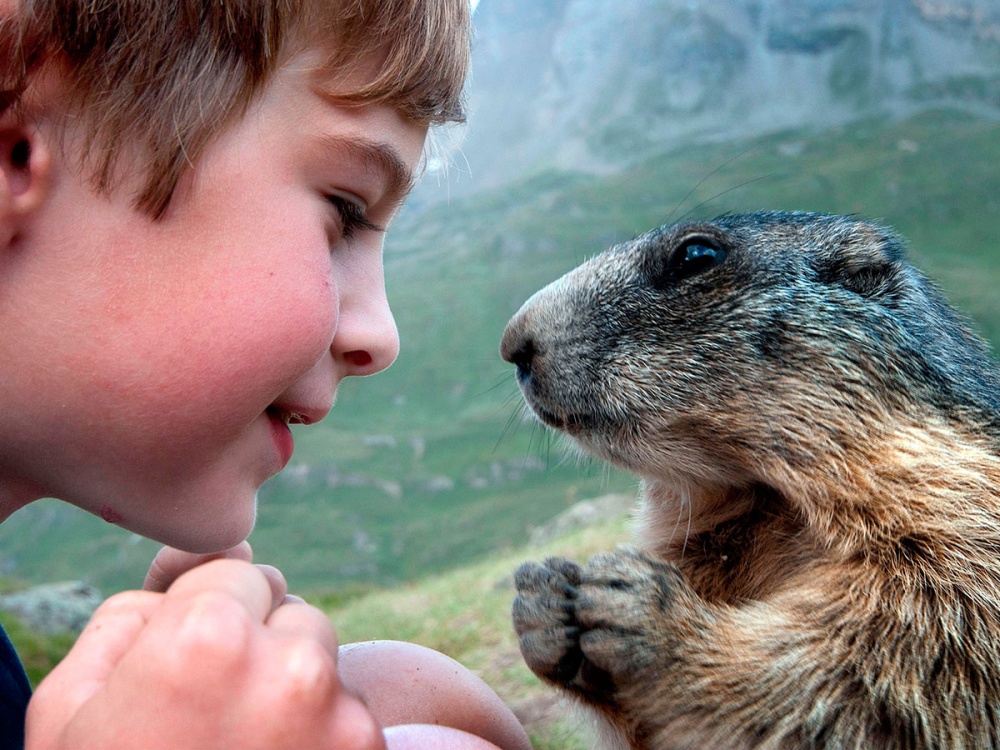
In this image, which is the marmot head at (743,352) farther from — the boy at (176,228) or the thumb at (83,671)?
the thumb at (83,671)

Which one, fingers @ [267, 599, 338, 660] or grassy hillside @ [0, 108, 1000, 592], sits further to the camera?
grassy hillside @ [0, 108, 1000, 592]

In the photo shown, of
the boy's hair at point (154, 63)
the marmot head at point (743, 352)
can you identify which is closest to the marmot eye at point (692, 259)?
the marmot head at point (743, 352)

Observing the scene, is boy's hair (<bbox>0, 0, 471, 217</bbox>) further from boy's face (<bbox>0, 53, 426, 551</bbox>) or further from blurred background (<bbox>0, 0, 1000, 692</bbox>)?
blurred background (<bbox>0, 0, 1000, 692</bbox>)

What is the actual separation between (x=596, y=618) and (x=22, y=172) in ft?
3.18

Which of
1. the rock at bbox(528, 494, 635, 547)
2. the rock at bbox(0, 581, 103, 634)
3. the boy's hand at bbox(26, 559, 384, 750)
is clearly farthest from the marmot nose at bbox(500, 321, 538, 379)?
the rock at bbox(528, 494, 635, 547)

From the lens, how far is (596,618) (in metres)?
1.17

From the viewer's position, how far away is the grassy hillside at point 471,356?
6.91m

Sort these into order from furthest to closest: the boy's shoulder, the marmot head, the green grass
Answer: the green grass → the marmot head → the boy's shoulder

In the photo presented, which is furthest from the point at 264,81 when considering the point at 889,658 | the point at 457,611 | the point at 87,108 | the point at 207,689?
the point at 457,611

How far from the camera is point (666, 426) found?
4.81ft

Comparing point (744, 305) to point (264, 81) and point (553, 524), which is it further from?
point (553, 524)

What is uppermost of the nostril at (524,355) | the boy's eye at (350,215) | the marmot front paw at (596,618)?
the boy's eye at (350,215)

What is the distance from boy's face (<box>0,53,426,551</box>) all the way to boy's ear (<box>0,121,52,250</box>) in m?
0.02

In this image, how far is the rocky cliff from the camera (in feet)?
31.7
